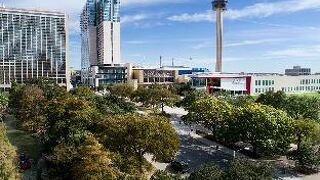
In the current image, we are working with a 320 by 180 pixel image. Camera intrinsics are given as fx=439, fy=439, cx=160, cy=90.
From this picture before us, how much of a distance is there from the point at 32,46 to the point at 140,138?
361 ft

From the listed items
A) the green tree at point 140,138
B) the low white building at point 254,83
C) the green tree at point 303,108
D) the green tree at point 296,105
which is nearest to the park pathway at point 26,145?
the green tree at point 140,138

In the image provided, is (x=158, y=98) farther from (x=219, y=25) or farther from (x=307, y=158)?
(x=219, y=25)

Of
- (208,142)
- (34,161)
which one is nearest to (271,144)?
(208,142)

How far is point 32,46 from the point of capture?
454 ft

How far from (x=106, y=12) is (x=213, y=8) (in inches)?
1811

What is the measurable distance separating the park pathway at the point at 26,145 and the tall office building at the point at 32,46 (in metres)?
71.4

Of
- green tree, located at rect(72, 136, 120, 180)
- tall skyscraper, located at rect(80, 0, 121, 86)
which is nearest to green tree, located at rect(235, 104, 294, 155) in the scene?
green tree, located at rect(72, 136, 120, 180)

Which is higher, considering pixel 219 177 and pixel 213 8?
pixel 213 8

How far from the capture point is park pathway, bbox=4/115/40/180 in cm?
4053

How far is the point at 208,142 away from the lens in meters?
54.7

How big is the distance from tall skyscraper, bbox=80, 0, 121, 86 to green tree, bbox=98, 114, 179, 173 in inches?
5227

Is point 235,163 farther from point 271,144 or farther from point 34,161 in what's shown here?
point 34,161

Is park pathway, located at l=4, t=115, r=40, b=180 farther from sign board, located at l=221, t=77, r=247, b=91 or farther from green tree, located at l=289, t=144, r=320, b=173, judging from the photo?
sign board, located at l=221, t=77, r=247, b=91

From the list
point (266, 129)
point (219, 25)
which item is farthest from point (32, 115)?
point (219, 25)
